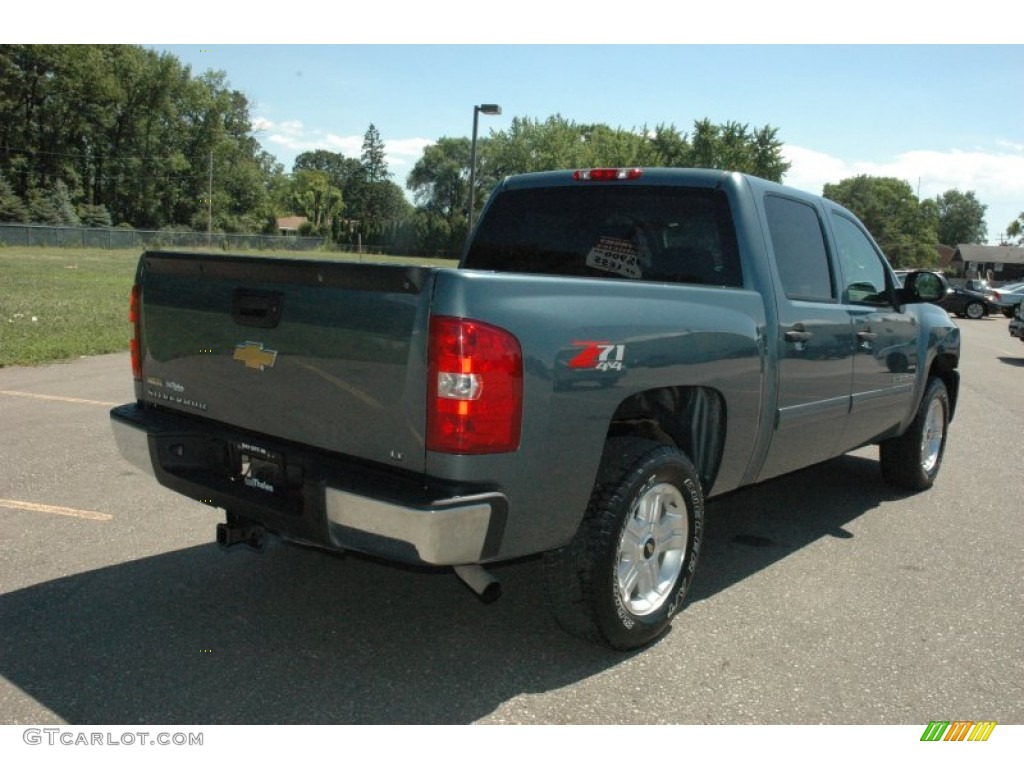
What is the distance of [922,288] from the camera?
18.3ft

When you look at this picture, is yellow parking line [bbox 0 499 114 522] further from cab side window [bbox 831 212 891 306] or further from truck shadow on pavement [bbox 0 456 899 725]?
cab side window [bbox 831 212 891 306]

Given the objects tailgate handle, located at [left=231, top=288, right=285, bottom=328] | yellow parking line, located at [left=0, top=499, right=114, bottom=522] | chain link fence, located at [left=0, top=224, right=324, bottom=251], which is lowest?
yellow parking line, located at [left=0, top=499, right=114, bottom=522]

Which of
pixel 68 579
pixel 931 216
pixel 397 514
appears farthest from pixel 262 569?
pixel 931 216

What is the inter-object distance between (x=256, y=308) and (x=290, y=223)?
130 metres

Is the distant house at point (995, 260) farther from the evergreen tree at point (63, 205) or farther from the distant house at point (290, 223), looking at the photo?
the evergreen tree at point (63, 205)

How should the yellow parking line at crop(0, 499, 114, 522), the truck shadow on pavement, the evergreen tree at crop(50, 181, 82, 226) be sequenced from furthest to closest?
the evergreen tree at crop(50, 181, 82, 226) → the yellow parking line at crop(0, 499, 114, 522) → the truck shadow on pavement

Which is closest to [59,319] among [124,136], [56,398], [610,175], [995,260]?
[56,398]

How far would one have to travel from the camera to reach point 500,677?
3271mm

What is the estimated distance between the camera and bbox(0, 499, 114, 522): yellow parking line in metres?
4.88

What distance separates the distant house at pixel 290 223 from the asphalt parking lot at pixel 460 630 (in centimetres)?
12060

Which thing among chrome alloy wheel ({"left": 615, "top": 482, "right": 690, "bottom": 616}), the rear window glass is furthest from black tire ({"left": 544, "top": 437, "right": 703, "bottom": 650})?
the rear window glass

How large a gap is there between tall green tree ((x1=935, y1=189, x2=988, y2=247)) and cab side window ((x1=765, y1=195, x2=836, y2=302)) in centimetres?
16790

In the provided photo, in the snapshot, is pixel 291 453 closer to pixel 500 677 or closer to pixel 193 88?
pixel 500 677

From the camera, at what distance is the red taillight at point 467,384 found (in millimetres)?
2693
